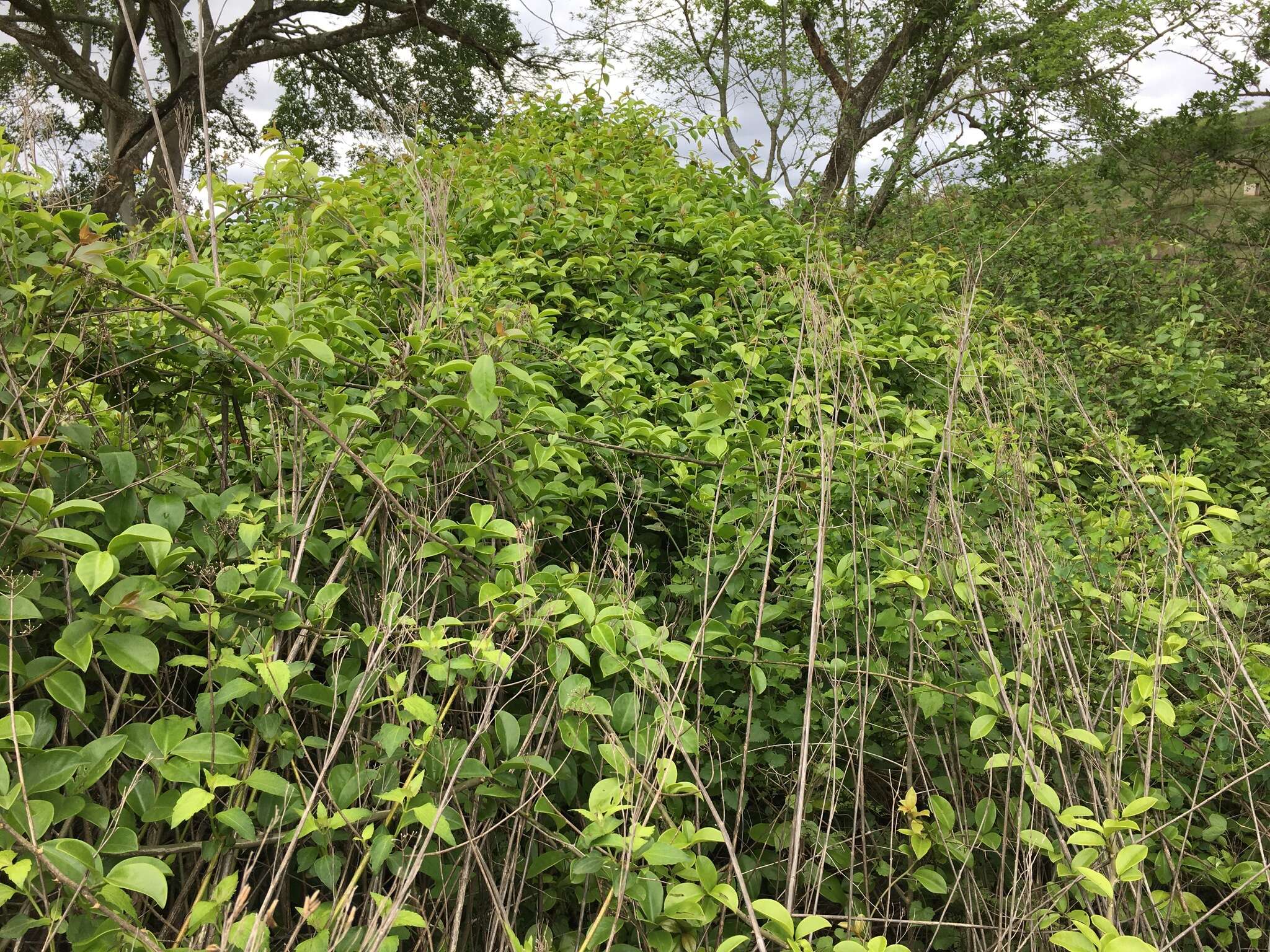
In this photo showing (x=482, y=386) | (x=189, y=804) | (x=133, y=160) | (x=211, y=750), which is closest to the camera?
(x=189, y=804)

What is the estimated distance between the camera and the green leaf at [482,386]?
177 cm

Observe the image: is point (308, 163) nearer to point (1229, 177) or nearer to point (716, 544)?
point (716, 544)

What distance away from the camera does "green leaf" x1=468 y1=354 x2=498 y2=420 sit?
1.77m

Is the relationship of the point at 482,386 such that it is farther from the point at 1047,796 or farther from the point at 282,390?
the point at 1047,796

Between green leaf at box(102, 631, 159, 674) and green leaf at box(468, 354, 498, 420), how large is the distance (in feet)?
2.54

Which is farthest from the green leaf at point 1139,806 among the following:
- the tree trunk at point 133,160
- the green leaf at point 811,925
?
the tree trunk at point 133,160

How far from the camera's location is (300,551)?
5.16 feet

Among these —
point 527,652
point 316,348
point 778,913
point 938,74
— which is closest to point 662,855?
point 778,913

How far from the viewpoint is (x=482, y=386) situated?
1.78 m

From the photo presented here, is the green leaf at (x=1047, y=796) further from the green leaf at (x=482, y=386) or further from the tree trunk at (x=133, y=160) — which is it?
the tree trunk at (x=133, y=160)

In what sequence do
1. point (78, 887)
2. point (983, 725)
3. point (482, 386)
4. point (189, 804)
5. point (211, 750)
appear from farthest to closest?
point (482, 386)
point (983, 725)
point (211, 750)
point (189, 804)
point (78, 887)

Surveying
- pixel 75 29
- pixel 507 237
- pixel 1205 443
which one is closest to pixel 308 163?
pixel 507 237

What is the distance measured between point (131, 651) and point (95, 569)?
163mm

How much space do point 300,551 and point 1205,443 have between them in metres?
4.65
